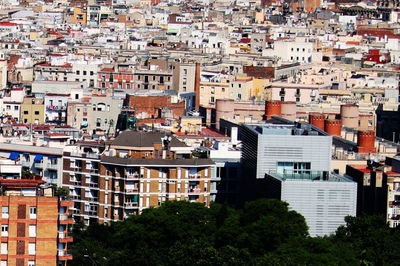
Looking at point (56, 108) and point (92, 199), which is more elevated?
point (92, 199)

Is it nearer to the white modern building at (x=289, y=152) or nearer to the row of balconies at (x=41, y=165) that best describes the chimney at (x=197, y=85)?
the row of balconies at (x=41, y=165)

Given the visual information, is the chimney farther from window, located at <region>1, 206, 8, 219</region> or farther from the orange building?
window, located at <region>1, 206, 8, 219</region>

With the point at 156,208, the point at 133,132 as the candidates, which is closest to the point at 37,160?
the point at 133,132

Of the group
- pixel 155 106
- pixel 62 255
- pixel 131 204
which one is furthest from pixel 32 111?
pixel 62 255

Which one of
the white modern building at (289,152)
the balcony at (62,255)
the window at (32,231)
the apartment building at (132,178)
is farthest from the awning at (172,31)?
the window at (32,231)

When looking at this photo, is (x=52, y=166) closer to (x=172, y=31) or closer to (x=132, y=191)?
(x=132, y=191)
